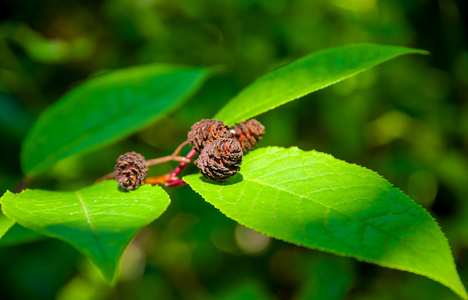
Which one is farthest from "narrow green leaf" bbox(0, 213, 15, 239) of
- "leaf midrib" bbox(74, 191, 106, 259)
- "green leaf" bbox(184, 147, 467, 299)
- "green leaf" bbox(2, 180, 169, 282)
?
"green leaf" bbox(184, 147, 467, 299)

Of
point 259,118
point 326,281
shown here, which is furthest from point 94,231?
point 259,118

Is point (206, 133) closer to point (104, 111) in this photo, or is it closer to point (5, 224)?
point (5, 224)

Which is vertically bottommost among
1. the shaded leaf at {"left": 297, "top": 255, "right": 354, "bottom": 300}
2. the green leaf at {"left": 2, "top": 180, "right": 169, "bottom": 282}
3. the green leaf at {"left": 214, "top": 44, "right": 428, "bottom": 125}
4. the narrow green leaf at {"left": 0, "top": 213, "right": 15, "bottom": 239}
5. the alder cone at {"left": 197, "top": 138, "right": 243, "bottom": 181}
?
the shaded leaf at {"left": 297, "top": 255, "right": 354, "bottom": 300}

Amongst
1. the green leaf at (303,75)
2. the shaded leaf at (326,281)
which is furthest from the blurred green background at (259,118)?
the green leaf at (303,75)

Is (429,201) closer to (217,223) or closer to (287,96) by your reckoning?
(217,223)

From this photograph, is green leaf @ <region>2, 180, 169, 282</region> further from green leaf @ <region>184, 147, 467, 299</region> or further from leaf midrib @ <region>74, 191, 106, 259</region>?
green leaf @ <region>184, 147, 467, 299</region>

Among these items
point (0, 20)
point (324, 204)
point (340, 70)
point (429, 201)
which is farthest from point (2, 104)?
point (429, 201)
